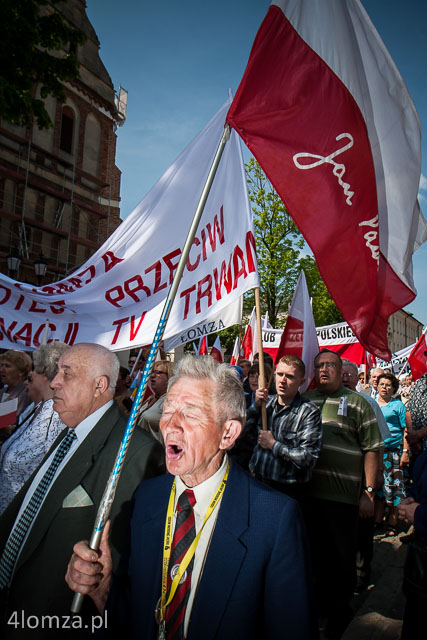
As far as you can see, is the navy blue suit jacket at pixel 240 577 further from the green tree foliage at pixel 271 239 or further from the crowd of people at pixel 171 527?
the green tree foliage at pixel 271 239

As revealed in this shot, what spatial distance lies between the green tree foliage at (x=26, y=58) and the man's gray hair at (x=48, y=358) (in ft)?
20.5

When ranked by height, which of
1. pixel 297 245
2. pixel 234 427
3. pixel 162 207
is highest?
pixel 297 245

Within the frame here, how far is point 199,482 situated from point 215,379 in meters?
0.45

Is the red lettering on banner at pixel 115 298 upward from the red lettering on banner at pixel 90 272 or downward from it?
downward

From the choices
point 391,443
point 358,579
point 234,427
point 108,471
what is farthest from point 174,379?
point 391,443

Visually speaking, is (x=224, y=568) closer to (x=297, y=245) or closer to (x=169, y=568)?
(x=169, y=568)

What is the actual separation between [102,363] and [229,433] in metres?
1.09

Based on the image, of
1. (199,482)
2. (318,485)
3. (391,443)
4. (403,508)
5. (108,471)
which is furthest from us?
(391,443)

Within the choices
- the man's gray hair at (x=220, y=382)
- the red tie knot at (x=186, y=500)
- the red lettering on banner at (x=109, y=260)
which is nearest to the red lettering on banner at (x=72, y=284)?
the red lettering on banner at (x=109, y=260)

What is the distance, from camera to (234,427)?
1.94 m

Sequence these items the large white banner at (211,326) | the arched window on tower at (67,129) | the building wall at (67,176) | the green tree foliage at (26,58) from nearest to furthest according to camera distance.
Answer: the large white banner at (211,326) < the green tree foliage at (26,58) < the building wall at (67,176) < the arched window on tower at (67,129)

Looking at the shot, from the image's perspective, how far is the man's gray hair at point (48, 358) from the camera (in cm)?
348

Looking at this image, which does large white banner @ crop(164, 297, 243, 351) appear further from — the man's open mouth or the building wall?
the building wall

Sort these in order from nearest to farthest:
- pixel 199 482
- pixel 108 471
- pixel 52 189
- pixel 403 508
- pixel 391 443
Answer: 1. pixel 199 482
2. pixel 108 471
3. pixel 403 508
4. pixel 391 443
5. pixel 52 189
